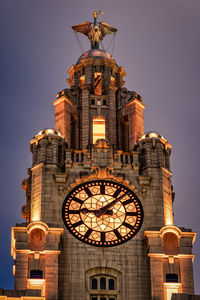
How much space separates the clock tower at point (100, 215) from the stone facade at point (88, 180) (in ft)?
0.20

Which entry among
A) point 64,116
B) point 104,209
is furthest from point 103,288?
point 64,116

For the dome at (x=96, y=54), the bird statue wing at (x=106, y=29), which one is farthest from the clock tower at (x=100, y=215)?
the bird statue wing at (x=106, y=29)

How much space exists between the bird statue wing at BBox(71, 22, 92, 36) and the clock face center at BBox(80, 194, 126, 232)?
758 inches

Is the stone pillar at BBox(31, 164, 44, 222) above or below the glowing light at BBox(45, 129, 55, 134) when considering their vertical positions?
below

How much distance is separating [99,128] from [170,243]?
1250 cm

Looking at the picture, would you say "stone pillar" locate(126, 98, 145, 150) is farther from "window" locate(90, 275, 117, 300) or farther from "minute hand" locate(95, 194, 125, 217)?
"window" locate(90, 275, 117, 300)

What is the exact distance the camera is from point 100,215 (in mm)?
58875

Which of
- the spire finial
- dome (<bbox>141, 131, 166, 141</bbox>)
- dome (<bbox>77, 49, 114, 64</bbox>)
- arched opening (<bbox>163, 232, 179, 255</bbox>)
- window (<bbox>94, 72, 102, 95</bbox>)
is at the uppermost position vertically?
the spire finial

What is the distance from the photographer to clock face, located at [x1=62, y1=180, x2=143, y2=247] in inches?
2297

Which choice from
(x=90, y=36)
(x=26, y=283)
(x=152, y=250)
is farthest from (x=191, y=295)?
(x=90, y=36)

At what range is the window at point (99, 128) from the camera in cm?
6700

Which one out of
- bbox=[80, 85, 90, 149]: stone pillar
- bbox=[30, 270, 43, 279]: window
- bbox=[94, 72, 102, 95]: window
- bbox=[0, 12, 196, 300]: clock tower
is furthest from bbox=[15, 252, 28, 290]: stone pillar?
bbox=[94, 72, 102, 95]: window

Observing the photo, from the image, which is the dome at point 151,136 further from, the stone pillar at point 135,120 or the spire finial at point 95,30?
the spire finial at point 95,30

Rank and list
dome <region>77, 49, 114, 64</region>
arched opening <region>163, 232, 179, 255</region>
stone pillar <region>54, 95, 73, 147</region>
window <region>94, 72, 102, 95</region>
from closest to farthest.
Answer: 1. arched opening <region>163, 232, 179, 255</region>
2. stone pillar <region>54, 95, 73, 147</region>
3. window <region>94, 72, 102, 95</region>
4. dome <region>77, 49, 114, 64</region>
